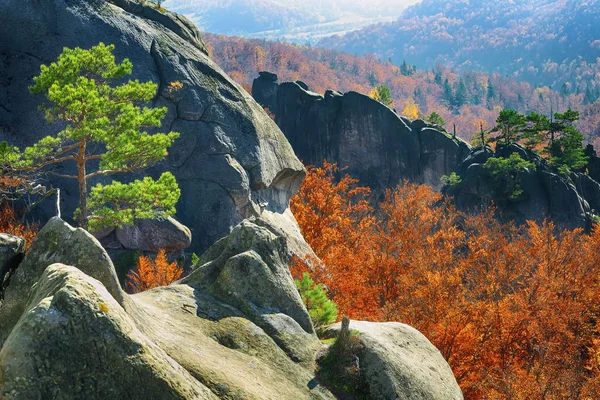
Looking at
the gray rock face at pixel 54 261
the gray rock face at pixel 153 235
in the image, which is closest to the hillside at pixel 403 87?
the gray rock face at pixel 153 235

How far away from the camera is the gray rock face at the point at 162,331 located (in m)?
5.87

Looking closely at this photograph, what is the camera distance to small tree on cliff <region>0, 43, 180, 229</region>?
54.6 ft

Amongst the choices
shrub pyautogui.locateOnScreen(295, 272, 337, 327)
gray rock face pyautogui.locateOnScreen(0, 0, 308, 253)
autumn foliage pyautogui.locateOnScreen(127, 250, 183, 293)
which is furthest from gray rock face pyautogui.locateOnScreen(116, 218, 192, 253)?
shrub pyautogui.locateOnScreen(295, 272, 337, 327)

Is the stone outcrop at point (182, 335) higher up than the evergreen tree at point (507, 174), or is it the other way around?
the stone outcrop at point (182, 335)

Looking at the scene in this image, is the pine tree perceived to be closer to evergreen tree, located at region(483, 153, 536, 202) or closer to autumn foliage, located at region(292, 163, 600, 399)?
evergreen tree, located at region(483, 153, 536, 202)

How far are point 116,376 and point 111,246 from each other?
2484 cm

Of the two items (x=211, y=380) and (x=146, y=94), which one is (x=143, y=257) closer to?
(x=146, y=94)

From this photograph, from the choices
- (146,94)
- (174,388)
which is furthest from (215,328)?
(146,94)

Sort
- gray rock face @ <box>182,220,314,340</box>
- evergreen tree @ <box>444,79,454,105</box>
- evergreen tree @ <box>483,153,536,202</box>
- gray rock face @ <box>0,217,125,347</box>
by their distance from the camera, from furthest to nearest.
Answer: evergreen tree @ <box>444,79,454,105</box> < evergreen tree @ <box>483,153,536,202</box> < gray rock face @ <box>182,220,314,340</box> < gray rock face @ <box>0,217,125,347</box>

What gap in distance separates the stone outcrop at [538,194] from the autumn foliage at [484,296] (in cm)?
436

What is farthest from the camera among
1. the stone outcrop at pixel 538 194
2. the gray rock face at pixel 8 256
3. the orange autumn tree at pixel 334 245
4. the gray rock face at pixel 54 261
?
the stone outcrop at pixel 538 194

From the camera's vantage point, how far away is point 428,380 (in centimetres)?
1038

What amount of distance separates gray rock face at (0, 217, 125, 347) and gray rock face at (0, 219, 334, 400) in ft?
0.07

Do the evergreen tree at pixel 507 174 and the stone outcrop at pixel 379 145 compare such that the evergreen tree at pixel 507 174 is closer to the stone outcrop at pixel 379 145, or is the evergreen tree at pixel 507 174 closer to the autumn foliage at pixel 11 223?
the stone outcrop at pixel 379 145
